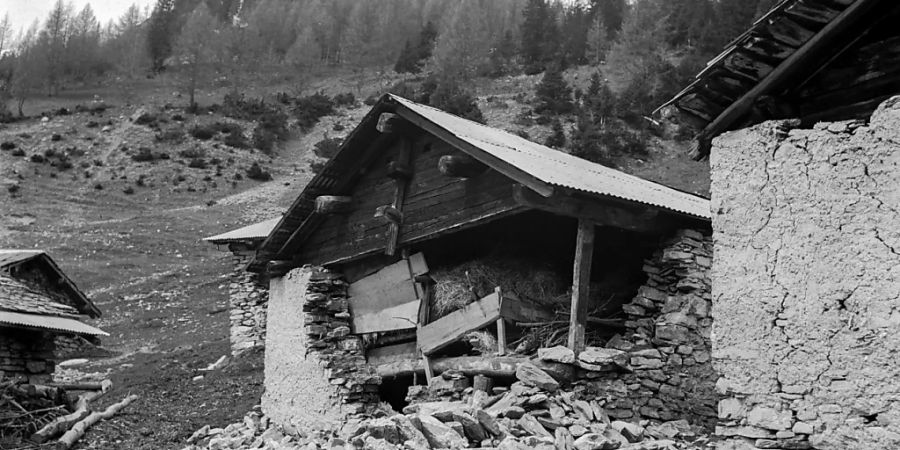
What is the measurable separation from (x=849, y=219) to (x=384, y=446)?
14.1 ft

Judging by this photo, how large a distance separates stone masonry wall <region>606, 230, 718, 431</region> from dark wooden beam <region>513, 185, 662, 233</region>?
0.48 meters

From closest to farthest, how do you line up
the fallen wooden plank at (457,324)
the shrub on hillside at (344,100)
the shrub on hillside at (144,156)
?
the fallen wooden plank at (457,324)
the shrub on hillside at (144,156)
the shrub on hillside at (344,100)

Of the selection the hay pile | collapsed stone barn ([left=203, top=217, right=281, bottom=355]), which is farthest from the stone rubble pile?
collapsed stone barn ([left=203, top=217, right=281, bottom=355])

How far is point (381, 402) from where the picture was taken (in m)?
11.1

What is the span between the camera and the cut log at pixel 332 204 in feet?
37.3

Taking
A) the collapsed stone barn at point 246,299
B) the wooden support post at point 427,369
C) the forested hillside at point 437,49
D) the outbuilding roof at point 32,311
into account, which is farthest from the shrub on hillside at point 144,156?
the wooden support post at point 427,369

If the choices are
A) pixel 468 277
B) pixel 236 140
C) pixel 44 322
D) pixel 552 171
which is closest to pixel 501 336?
pixel 468 277

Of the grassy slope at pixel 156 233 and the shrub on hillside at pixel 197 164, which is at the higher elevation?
the shrub on hillside at pixel 197 164

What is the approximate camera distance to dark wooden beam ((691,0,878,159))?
541cm

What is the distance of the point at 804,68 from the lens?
19.1ft

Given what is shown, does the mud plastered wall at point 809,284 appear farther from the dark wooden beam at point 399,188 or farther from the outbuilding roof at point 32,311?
the outbuilding roof at point 32,311

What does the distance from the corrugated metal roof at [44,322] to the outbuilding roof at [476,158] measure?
5596 millimetres

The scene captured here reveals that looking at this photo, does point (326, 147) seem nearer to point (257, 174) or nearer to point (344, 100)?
point (257, 174)

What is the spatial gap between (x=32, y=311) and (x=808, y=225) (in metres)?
15.3
